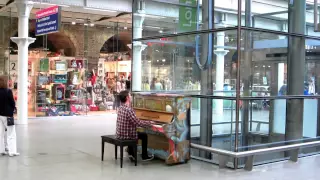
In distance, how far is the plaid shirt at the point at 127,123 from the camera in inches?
288

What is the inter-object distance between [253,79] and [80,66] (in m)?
11.5

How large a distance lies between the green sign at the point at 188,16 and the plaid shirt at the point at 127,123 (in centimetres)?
240

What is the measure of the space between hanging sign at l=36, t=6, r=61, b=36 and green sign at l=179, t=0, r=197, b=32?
432 cm

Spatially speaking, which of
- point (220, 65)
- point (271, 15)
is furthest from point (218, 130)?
point (271, 15)

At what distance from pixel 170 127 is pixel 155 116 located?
0.62 m

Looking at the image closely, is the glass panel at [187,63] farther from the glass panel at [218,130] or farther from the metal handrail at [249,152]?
the metal handrail at [249,152]

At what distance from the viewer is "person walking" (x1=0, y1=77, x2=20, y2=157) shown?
8008mm

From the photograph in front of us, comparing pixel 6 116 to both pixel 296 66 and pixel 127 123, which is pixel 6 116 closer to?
pixel 127 123

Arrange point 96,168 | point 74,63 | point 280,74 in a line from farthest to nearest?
point 74,63
point 280,74
point 96,168

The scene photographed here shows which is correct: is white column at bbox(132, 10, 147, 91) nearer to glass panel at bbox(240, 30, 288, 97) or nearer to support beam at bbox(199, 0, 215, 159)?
support beam at bbox(199, 0, 215, 159)

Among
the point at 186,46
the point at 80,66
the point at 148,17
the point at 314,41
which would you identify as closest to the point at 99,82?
the point at 80,66

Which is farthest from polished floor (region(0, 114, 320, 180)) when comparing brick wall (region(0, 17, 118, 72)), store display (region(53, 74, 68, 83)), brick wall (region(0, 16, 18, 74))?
brick wall (region(0, 17, 118, 72))

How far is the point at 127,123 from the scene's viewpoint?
7.32 meters

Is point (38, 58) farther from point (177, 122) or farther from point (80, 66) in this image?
point (177, 122)
